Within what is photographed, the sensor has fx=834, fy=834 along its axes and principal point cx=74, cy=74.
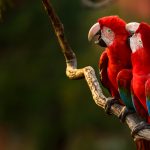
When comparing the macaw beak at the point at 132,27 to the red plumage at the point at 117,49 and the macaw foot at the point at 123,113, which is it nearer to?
the red plumage at the point at 117,49

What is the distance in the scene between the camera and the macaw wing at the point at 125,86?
250 cm

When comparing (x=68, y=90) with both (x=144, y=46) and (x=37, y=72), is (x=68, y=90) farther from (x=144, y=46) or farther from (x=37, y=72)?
(x=144, y=46)

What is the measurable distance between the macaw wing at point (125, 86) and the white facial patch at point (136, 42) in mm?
86

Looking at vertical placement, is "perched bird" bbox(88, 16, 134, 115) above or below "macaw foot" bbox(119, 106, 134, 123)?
above

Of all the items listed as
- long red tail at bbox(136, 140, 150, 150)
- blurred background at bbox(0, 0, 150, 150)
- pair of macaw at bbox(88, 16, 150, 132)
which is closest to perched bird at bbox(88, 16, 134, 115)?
pair of macaw at bbox(88, 16, 150, 132)

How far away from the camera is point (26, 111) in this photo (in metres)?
6.60

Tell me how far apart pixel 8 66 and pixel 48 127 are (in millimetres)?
566

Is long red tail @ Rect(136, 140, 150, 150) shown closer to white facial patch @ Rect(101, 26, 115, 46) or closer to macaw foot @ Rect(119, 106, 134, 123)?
macaw foot @ Rect(119, 106, 134, 123)

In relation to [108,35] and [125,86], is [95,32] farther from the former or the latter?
[125,86]

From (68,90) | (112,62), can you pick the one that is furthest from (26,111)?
(112,62)

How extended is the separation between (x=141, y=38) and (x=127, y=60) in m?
0.16

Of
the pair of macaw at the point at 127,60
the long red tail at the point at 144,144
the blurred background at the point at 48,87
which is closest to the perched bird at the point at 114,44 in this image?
the pair of macaw at the point at 127,60

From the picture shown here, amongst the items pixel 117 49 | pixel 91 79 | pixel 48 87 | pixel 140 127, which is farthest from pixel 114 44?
pixel 48 87

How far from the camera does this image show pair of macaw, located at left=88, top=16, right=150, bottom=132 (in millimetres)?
2436
